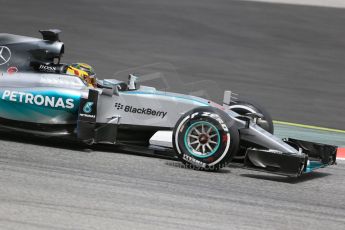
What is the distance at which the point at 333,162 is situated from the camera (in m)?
7.94

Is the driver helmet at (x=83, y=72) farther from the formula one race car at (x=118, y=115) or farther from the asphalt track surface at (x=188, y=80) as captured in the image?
the asphalt track surface at (x=188, y=80)

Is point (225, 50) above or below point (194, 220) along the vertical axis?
above

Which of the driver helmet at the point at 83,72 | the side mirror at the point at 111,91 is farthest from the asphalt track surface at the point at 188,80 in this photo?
the driver helmet at the point at 83,72

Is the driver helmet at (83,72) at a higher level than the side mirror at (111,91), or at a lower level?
higher

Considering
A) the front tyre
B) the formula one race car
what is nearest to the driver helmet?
the formula one race car

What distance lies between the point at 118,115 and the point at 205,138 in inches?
42.3

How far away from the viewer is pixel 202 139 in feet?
24.4

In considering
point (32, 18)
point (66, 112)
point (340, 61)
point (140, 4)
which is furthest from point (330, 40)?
point (66, 112)

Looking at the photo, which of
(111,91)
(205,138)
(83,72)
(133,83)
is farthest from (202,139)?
(83,72)

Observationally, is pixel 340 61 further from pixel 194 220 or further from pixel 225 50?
pixel 194 220

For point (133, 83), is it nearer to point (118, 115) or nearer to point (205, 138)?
point (118, 115)

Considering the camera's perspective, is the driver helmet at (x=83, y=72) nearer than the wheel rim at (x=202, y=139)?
No

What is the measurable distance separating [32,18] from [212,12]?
12.0 ft

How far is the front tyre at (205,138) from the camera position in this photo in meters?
7.27
